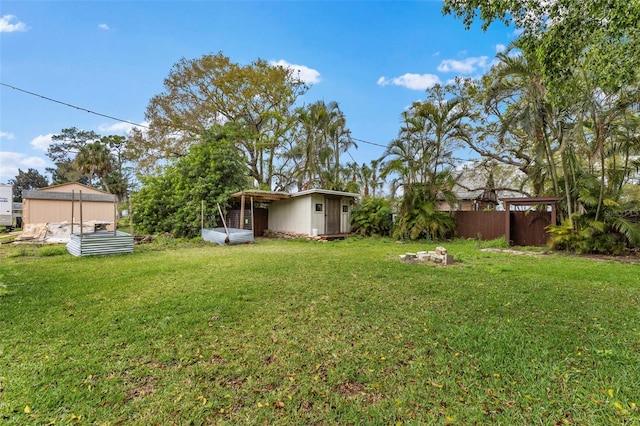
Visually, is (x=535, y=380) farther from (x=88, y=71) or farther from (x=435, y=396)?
(x=88, y=71)

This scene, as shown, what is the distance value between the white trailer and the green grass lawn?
1791 cm

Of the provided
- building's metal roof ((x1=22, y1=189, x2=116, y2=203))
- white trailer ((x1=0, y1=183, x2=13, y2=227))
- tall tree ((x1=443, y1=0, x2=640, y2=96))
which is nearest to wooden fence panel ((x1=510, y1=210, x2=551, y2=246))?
tall tree ((x1=443, y1=0, x2=640, y2=96))

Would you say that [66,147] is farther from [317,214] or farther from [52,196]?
[317,214]

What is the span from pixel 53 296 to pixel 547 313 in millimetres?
6241

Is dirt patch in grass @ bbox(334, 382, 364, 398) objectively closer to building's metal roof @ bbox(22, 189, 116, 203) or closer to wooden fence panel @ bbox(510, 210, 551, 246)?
wooden fence panel @ bbox(510, 210, 551, 246)

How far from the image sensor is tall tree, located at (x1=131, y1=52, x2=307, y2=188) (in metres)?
17.1

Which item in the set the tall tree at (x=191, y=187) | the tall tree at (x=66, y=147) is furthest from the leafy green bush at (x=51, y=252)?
the tall tree at (x=66, y=147)

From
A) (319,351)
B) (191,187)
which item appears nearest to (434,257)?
(319,351)

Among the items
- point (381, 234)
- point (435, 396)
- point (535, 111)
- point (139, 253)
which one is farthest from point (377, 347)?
point (381, 234)

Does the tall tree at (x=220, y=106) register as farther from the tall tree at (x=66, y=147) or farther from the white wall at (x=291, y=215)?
the tall tree at (x=66, y=147)

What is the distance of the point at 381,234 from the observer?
1336 cm

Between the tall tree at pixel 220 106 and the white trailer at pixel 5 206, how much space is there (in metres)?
7.31

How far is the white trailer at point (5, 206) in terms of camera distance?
16.9 meters

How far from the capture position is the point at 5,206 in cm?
1698
